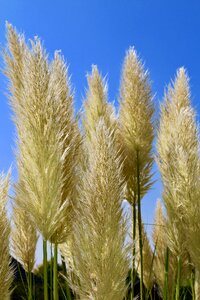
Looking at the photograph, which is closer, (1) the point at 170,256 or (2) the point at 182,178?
(2) the point at 182,178

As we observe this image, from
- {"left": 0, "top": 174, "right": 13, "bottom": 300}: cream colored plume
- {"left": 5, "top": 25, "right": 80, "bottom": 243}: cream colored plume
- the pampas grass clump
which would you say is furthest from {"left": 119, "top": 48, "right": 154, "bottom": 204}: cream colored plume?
{"left": 0, "top": 174, "right": 13, "bottom": 300}: cream colored plume

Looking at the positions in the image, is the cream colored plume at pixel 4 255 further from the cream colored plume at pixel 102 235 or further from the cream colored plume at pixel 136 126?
the cream colored plume at pixel 136 126

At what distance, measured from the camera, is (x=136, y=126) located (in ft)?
12.5

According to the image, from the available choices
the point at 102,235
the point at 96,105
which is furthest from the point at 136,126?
the point at 102,235

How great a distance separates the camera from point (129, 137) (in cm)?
380

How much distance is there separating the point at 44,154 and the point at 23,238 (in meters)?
1.54

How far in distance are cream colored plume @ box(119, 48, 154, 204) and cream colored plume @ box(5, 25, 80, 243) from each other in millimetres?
1201

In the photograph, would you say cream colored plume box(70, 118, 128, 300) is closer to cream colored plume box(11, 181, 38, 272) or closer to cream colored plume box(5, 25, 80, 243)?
cream colored plume box(5, 25, 80, 243)

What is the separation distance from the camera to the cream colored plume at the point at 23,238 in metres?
3.72

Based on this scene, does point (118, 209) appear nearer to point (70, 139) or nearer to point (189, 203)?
point (70, 139)

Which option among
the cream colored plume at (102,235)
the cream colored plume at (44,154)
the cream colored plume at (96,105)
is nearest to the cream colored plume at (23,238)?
the cream colored plume at (96,105)

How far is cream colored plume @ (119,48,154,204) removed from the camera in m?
3.81

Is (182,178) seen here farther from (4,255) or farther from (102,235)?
(4,255)

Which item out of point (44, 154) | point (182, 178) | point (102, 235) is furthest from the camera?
point (182, 178)
